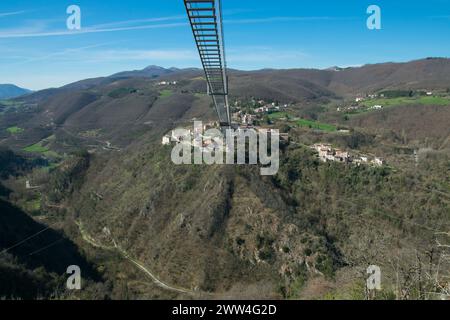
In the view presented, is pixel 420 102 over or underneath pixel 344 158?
over

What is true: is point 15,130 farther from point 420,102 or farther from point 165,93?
point 420,102

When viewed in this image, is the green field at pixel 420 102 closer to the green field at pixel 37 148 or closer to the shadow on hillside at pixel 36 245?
the shadow on hillside at pixel 36 245

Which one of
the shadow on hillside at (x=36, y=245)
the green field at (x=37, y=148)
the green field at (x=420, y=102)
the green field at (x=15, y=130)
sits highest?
the green field at (x=420, y=102)

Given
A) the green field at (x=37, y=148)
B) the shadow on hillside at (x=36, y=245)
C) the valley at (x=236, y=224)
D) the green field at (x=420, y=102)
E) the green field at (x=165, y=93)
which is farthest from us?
the green field at (x=165, y=93)

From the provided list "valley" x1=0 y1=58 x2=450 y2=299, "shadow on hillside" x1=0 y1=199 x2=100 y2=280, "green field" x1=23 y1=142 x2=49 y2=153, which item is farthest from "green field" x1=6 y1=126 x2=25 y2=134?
"shadow on hillside" x1=0 y1=199 x2=100 y2=280

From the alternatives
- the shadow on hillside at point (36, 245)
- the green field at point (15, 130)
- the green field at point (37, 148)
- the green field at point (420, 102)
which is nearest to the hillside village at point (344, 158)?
the shadow on hillside at point (36, 245)

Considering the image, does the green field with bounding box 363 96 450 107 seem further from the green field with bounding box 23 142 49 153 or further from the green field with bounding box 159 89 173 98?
the green field with bounding box 23 142 49 153

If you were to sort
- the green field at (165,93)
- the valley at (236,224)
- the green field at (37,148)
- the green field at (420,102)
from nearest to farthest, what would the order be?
1. the valley at (236,224)
2. the green field at (420,102)
3. the green field at (37,148)
4. the green field at (165,93)

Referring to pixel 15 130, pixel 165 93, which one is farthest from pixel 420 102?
pixel 15 130

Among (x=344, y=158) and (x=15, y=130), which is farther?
(x=15, y=130)

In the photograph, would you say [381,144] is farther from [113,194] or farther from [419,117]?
[113,194]

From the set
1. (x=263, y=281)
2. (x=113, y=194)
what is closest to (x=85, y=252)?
(x=113, y=194)
